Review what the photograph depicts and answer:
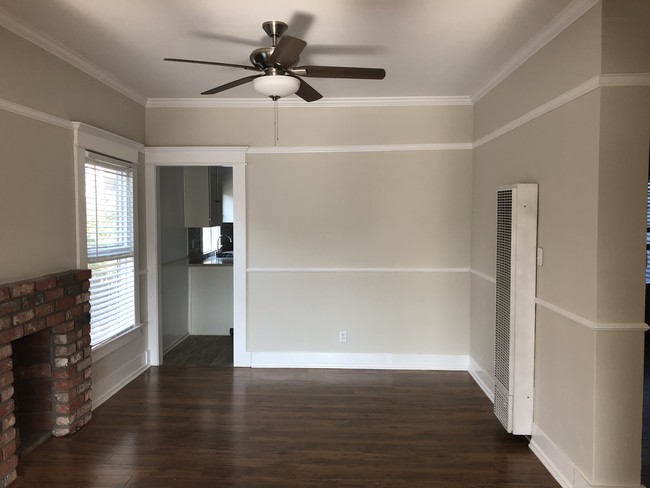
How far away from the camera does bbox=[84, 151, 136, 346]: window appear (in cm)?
341

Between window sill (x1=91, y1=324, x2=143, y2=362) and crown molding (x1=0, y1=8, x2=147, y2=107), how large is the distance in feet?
7.11

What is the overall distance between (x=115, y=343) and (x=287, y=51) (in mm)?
2882

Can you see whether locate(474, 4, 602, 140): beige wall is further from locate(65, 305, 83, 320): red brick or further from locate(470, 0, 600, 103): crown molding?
locate(65, 305, 83, 320): red brick

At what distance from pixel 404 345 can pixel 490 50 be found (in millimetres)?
2759

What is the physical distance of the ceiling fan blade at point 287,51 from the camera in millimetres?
2172

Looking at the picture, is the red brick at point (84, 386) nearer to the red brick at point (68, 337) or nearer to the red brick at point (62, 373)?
the red brick at point (62, 373)

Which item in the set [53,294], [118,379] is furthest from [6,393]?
[118,379]

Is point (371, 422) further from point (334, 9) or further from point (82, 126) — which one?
point (82, 126)

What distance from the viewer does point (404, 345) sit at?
4324mm

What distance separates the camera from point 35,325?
2648 millimetres

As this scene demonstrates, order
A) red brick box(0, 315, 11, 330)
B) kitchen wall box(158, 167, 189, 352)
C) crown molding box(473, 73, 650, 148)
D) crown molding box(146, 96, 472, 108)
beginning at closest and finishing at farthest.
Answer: crown molding box(473, 73, 650, 148) < red brick box(0, 315, 11, 330) < crown molding box(146, 96, 472, 108) < kitchen wall box(158, 167, 189, 352)

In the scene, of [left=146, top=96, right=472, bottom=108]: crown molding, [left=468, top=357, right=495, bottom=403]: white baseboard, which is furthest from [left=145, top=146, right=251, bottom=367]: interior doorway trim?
[left=468, top=357, right=495, bottom=403]: white baseboard

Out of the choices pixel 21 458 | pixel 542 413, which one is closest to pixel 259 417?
pixel 21 458

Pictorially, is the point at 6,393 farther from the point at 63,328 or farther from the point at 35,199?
the point at 35,199
